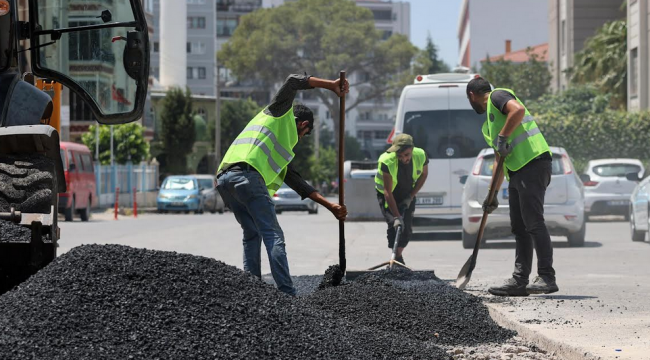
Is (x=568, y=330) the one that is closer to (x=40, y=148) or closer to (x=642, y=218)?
(x=40, y=148)

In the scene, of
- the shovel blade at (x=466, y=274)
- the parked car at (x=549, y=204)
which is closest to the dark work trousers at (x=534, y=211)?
the shovel blade at (x=466, y=274)

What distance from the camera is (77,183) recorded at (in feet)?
107

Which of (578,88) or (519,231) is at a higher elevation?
(578,88)

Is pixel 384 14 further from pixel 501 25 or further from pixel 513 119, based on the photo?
pixel 513 119

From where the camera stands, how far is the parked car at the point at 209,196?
44578 millimetres

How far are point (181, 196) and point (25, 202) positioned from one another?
122 ft

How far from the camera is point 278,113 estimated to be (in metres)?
9.21

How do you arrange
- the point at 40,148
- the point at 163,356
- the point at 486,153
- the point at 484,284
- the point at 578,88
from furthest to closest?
the point at 578,88
the point at 486,153
the point at 484,284
the point at 40,148
the point at 163,356

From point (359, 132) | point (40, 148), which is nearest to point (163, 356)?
point (40, 148)

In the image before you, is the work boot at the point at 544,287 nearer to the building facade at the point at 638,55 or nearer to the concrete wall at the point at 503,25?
the building facade at the point at 638,55

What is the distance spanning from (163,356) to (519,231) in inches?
226

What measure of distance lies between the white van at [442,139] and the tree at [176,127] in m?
55.9

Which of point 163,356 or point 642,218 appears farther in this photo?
point 642,218

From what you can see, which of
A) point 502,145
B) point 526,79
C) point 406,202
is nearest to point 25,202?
point 502,145
